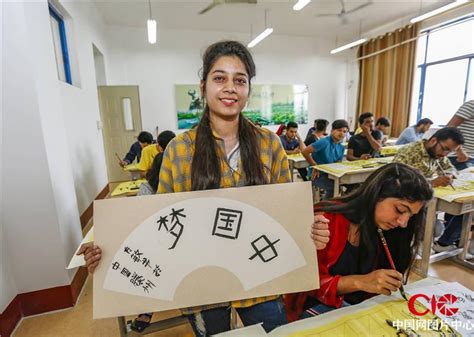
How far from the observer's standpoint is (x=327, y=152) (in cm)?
338

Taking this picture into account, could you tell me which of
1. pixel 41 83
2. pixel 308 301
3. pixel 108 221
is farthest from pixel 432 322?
pixel 41 83

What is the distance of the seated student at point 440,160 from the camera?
217cm

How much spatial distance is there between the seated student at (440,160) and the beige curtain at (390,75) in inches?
177

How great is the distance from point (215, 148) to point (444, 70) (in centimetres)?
680

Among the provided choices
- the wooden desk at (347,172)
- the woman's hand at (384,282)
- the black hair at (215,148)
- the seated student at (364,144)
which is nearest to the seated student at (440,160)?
the wooden desk at (347,172)

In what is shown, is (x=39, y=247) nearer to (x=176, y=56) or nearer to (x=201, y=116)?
(x=201, y=116)

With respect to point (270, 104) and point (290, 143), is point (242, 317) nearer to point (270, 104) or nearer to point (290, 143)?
point (290, 143)

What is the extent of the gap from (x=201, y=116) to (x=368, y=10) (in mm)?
6315

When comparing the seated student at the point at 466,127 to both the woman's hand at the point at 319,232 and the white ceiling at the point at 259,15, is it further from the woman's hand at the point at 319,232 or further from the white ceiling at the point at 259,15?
the white ceiling at the point at 259,15

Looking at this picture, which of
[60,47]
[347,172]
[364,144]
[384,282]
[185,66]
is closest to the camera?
[384,282]

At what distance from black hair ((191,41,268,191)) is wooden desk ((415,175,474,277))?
1395 mm

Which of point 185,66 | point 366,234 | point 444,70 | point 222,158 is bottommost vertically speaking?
point 366,234

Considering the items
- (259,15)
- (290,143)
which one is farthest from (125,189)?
(259,15)

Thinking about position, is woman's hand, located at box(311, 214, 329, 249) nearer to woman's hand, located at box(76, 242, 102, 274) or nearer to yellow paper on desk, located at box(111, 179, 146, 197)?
woman's hand, located at box(76, 242, 102, 274)
